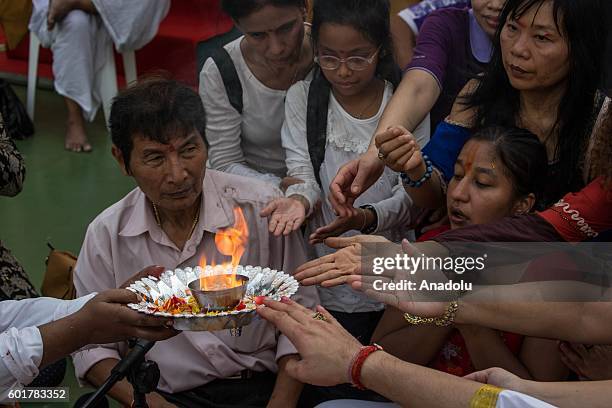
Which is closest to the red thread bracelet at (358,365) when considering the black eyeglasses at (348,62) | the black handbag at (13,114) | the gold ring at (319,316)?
the gold ring at (319,316)

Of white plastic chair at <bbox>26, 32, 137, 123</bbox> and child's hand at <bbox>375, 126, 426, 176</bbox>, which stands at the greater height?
child's hand at <bbox>375, 126, 426, 176</bbox>

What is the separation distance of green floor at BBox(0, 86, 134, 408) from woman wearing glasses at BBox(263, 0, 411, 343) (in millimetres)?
1630

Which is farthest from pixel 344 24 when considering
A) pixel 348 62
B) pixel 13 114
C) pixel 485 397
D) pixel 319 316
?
pixel 13 114

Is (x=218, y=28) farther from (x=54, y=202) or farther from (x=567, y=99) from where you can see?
(x=54, y=202)

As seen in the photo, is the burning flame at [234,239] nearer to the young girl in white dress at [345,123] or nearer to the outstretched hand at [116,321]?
the young girl in white dress at [345,123]

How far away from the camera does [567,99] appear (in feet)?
7.32

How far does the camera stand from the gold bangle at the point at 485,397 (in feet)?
5.46

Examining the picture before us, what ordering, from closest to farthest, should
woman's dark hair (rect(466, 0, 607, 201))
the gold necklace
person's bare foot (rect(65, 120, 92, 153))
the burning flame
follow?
woman's dark hair (rect(466, 0, 607, 201))
the burning flame
the gold necklace
person's bare foot (rect(65, 120, 92, 153))

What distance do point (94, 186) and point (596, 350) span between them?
3146 mm

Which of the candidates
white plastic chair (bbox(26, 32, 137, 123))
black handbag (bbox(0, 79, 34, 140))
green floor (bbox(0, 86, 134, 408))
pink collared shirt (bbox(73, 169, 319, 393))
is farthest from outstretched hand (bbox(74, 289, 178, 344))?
black handbag (bbox(0, 79, 34, 140))

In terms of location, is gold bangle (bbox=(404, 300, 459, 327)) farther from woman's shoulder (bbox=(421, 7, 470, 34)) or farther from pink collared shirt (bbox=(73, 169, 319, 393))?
woman's shoulder (bbox=(421, 7, 470, 34))

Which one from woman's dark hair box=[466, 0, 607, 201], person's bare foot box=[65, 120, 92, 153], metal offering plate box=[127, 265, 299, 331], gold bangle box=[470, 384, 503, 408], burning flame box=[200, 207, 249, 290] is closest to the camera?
gold bangle box=[470, 384, 503, 408]

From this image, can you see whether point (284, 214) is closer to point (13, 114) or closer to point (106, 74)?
point (106, 74)

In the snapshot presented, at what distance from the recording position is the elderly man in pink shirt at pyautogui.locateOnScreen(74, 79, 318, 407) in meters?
2.35
